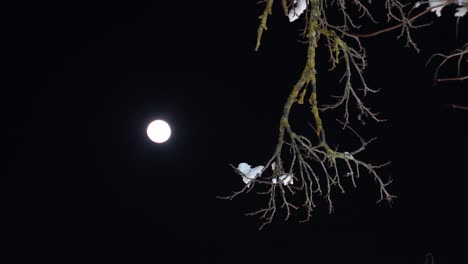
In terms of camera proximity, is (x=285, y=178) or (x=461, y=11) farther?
(x=285, y=178)

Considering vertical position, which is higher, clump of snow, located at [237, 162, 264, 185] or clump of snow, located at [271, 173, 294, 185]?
clump of snow, located at [237, 162, 264, 185]

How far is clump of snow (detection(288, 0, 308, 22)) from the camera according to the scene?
394cm

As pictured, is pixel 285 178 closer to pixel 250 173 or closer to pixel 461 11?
pixel 250 173

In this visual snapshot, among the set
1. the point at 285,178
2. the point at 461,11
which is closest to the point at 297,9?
the point at 285,178

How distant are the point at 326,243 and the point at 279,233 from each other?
9.45 feet

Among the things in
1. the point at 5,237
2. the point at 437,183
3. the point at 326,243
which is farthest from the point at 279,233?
the point at 5,237

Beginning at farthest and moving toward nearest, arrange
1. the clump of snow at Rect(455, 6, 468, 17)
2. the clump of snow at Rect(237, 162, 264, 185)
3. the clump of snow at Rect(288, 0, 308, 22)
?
1. the clump of snow at Rect(237, 162, 264, 185)
2. the clump of snow at Rect(288, 0, 308, 22)
3. the clump of snow at Rect(455, 6, 468, 17)

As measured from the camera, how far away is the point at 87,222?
26625mm

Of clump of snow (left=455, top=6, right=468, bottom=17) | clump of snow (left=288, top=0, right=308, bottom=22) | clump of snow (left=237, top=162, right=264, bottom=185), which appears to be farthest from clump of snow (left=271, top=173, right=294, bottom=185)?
clump of snow (left=455, top=6, right=468, bottom=17)

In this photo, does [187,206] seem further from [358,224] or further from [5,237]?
[358,224]

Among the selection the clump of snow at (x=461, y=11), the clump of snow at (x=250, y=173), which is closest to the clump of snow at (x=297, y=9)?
the clump of snow at (x=250, y=173)

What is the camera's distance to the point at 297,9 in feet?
13.2

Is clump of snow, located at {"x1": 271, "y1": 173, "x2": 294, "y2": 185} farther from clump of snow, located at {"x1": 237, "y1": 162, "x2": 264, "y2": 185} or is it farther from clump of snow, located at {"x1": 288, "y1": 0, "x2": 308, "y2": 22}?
clump of snow, located at {"x1": 288, "y1": 0, "x2": 308, "y2": 22}

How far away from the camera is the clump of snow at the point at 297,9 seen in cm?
394
